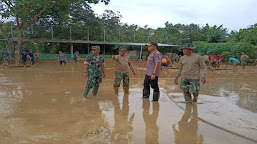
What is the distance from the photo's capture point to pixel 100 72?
5750 mm

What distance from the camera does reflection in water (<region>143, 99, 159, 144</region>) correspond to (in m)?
3.13

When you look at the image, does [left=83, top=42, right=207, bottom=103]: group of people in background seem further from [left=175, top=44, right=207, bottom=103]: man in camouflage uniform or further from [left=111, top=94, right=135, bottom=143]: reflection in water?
[left=111, top=94, right=135, bottom=143]: reflection in water

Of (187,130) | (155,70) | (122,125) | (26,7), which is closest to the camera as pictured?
(187,130)

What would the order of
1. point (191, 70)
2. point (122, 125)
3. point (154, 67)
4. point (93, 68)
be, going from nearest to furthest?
1. point (122, 125)
2. point (191, 70)
3. point (154, 67)
4. point (93, 68)

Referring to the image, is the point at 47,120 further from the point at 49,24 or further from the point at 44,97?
the point at 49,24

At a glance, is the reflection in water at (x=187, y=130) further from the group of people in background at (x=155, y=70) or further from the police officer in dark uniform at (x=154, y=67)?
the police officer in dark uniform at (x=154, y=67)

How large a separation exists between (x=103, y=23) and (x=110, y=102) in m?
24.0

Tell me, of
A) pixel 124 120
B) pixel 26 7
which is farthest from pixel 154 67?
pixel 26 7

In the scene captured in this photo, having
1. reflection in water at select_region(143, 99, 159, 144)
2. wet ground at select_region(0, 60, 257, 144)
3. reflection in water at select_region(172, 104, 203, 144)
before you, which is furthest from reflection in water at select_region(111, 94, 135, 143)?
reflection in water at select_region(172, 104, 203, 144)

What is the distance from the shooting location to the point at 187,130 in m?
3.53

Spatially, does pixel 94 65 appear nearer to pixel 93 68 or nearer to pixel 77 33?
pixel 93 68

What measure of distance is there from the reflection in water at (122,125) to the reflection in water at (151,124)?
26 cm

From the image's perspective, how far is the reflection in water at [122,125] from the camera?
10.3ft

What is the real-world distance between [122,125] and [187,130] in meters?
1.08
